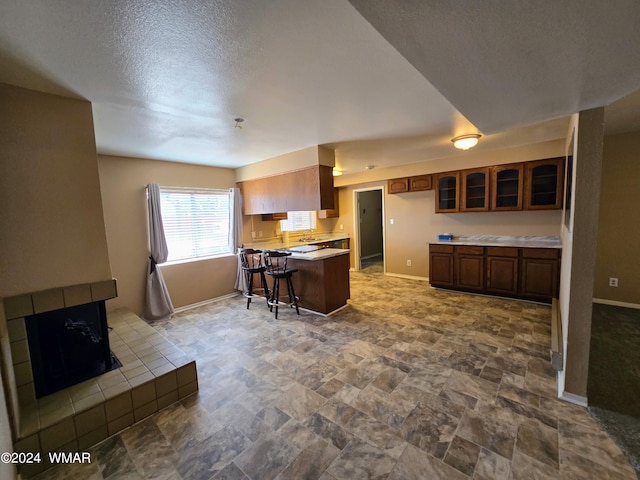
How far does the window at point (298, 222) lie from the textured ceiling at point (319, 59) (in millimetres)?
3650

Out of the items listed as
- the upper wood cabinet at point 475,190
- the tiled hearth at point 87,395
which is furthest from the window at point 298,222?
the tiled hearth at point 87,395

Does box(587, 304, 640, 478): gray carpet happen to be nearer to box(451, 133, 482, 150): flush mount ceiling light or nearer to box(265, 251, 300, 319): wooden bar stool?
box(451, 133, 482, 150): flush mount ceiling light

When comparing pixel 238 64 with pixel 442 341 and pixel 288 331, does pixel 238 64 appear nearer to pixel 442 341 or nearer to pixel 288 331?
pixel 288 331

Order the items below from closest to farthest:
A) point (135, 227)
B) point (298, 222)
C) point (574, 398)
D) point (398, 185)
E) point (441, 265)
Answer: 1. point (574, 398)
2. point (135, 227)
3. point (441, 265)
4. point (398, 185)
5. point (298, 222)

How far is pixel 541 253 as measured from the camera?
378 cm

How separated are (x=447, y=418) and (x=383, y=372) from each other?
64 cm

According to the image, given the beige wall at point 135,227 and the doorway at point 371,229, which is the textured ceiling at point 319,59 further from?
the doorway at point 371,229

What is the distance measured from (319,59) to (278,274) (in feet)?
9.18

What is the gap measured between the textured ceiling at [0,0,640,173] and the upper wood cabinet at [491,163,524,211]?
7.11 ft

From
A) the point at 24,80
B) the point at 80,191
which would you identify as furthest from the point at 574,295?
the point at 24,80

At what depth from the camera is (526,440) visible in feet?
5.41

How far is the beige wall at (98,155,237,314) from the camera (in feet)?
12.1

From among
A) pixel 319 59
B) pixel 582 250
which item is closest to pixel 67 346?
pixel 319 59

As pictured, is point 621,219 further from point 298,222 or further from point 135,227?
point 135,227
